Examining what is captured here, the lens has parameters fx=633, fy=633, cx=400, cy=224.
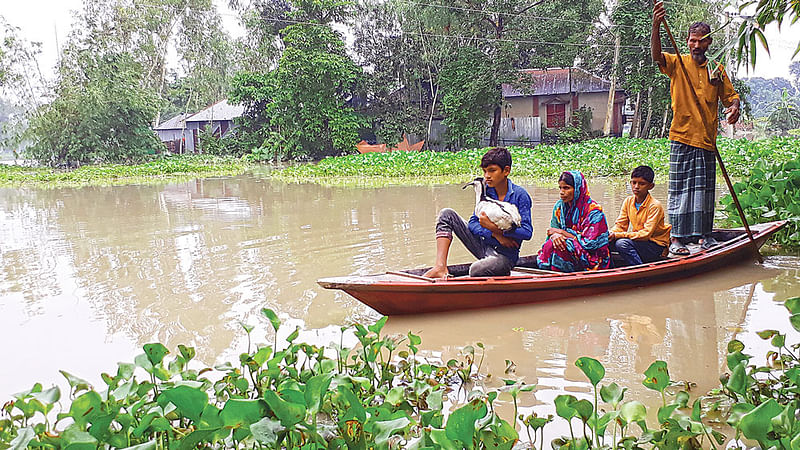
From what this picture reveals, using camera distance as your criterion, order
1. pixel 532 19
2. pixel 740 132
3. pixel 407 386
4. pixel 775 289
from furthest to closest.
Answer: pixel 740 132 → pixel 532 19 → pixel 775 289 → pixel 407 386

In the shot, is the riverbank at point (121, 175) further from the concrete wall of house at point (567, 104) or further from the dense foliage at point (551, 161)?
the concrete wall of house at point (567, 104)

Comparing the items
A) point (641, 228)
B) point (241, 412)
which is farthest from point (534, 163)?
point (241, 412)

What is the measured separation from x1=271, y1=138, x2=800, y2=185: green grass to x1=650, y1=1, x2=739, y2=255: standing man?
848 cm

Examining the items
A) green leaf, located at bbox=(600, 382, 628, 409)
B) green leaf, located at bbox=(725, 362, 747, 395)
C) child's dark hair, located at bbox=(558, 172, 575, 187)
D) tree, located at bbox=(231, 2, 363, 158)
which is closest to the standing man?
child's dark hair, located at bbox=(558, 172, 575, 187)

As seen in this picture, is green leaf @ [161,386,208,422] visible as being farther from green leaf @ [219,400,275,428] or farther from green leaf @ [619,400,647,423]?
green leaf @ [619,400,647,423]

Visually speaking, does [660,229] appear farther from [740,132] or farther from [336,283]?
[740,132]

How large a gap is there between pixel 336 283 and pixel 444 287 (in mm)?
715

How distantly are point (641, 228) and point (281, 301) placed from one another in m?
2.95

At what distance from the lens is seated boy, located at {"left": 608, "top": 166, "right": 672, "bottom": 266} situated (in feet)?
16.3

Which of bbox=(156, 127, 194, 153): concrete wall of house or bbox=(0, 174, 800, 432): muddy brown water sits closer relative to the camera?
bbox=(0, 174, 800, 432): muddy brown water

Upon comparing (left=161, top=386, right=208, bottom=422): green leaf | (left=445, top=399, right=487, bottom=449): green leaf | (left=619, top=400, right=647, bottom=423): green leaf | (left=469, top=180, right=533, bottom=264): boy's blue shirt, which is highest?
(left=469, top=180, right=533, bottom=264): boy's blue shirt

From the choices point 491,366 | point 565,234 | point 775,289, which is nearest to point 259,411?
point 491,366

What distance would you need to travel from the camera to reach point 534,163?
16.9 meters

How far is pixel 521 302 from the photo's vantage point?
454 cm
